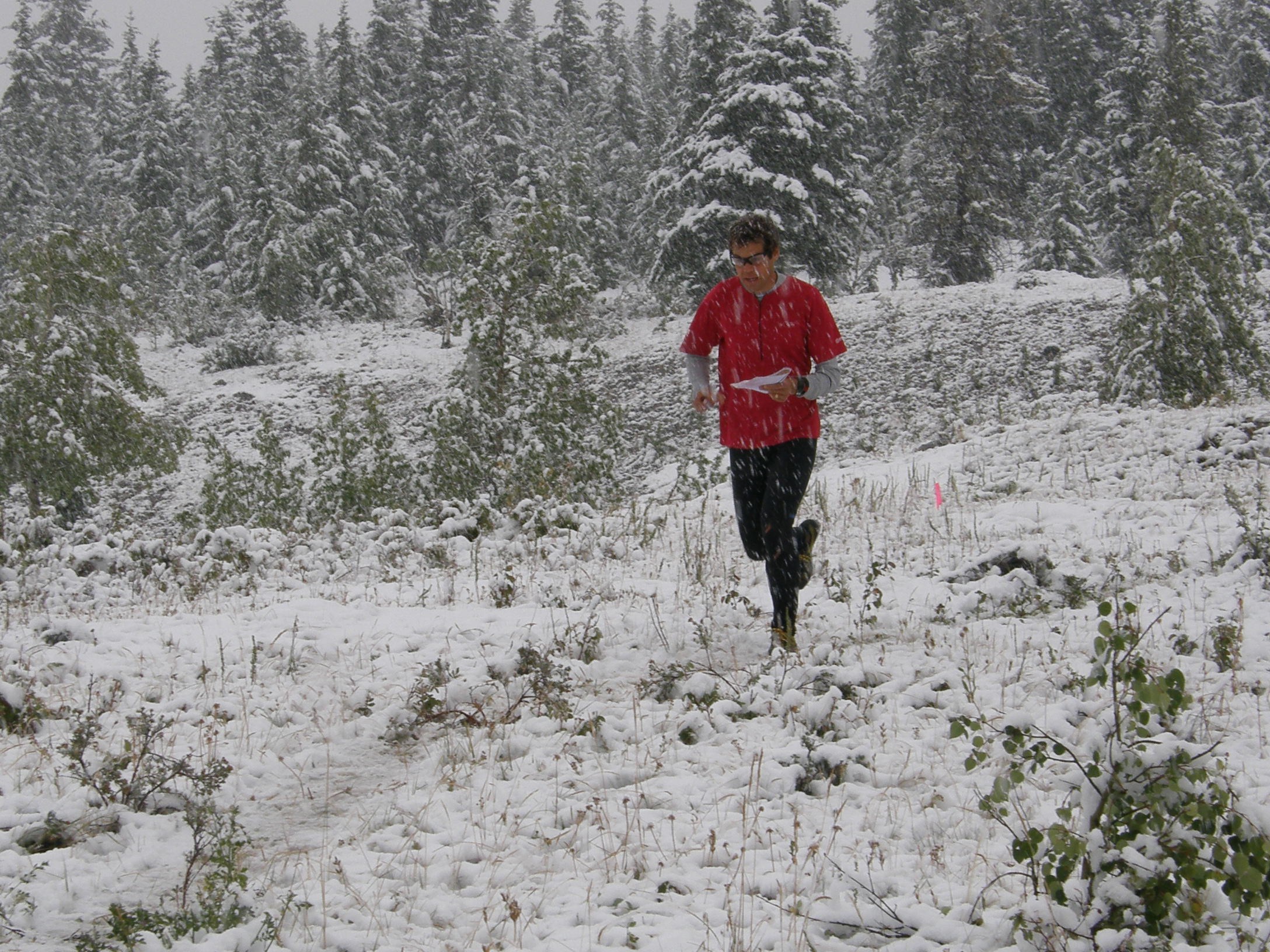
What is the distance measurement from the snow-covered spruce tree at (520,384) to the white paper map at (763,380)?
7.07 metres

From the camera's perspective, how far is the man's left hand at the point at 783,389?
13.8 ft

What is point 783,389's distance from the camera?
13.8 ft

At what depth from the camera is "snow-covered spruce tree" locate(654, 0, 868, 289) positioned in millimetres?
25266

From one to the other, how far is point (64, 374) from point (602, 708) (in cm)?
1628

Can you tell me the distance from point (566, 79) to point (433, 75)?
14.5 m

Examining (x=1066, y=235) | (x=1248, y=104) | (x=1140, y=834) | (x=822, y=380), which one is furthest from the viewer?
(x=1248, y=104)

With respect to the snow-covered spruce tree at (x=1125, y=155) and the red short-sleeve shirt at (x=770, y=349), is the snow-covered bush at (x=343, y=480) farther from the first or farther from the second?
the snow-covered spruce tree at (x=1125, y=155)

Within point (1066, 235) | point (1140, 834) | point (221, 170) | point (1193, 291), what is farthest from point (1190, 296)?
point (221, 170)

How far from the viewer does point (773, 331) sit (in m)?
4.48

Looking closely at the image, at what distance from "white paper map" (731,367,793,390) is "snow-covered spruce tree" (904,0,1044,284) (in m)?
27.5

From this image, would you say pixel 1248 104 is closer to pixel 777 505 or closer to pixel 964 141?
pixel 964 141

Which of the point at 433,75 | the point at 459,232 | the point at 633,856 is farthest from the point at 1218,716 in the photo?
the point at 433,75

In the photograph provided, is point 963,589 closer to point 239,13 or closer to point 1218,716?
point 1218,716

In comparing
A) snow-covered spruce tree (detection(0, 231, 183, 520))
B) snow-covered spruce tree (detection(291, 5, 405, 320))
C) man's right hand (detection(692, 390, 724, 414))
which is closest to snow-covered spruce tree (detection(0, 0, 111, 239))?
snow-covered spruce tree (detection(291, 5, 405, 320))
